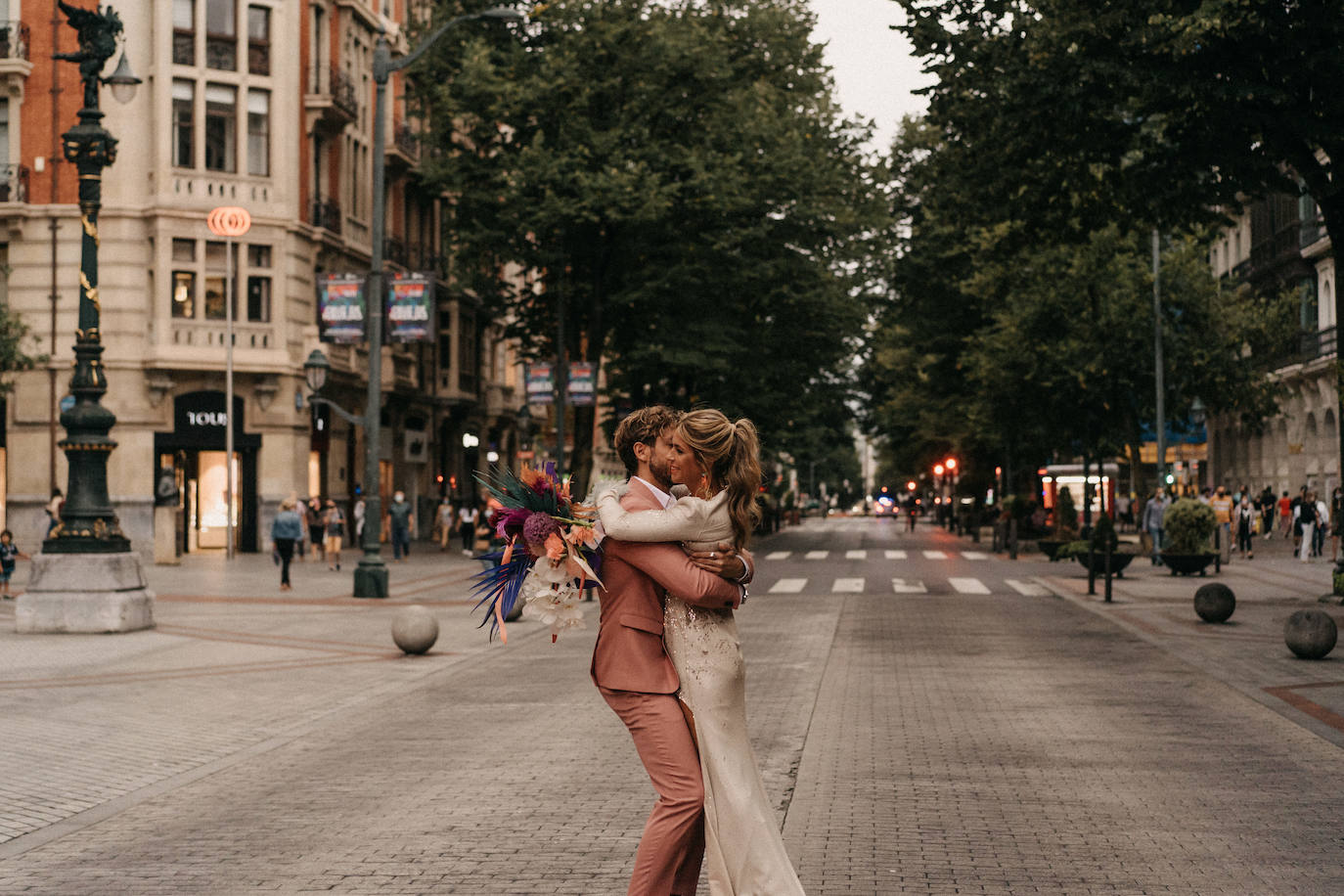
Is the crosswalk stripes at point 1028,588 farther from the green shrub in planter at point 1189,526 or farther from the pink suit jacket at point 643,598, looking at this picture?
the pink suit jacket at point 643,598

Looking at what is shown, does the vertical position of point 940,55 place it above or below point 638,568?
above

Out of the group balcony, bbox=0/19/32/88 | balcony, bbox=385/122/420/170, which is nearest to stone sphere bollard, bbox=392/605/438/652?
balcony, bbox=0/19/32/88

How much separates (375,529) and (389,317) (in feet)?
12.4

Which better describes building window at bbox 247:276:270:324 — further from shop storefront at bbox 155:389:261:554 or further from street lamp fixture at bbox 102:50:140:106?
street lamp fixture at bbox 102:50:140:106

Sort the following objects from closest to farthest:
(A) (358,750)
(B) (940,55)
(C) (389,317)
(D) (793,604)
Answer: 1. (A) (358,750)
2. (B) (940,55)
3. (D) (793,604)
4. (C) (389,317)

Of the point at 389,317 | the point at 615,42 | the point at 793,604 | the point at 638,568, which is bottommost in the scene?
the point at 793,604

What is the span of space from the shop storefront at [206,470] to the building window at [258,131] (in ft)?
19.7

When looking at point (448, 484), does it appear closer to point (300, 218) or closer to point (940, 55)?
point (300, 218)

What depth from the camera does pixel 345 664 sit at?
16156 millimetres

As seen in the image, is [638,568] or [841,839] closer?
[638,568]

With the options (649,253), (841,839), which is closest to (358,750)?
(841,839)

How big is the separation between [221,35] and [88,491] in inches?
979

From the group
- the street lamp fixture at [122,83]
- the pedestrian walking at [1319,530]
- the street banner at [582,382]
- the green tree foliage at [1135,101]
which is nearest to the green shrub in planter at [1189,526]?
the green tree foliage at [1135,101]

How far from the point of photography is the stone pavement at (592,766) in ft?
23.6
